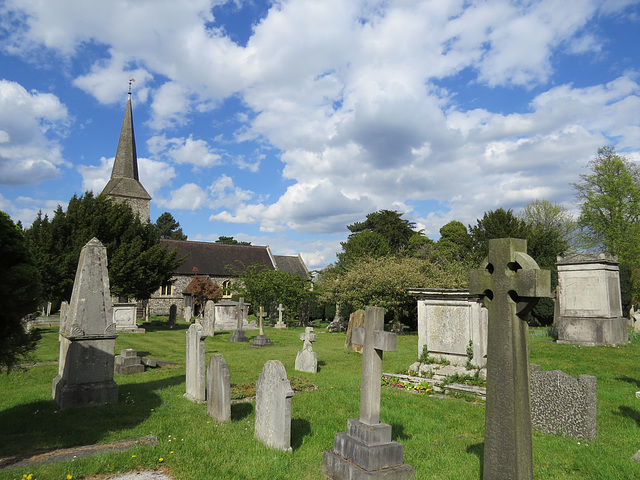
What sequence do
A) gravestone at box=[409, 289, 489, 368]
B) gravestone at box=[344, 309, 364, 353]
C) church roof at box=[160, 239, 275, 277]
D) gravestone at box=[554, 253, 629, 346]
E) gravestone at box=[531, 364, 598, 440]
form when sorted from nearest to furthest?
gravestone at box=[531, 364, 598, 440]
gravestone at box=[409, 289, 489, 368]
gravestone at box=[554, 253, 629, 346]
gravestone at box=[344, 309, 364, 353]
church roof at box=[160, 239, 275, 277]

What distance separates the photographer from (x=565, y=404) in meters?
5.75

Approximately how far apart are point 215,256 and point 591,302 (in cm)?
3842

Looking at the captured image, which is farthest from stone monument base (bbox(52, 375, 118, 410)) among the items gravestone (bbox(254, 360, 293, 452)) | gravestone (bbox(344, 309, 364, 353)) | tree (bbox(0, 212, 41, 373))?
gravestone (bbox(344, 309, 364, 353))

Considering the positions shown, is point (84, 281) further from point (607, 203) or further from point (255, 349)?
point (607, 203)

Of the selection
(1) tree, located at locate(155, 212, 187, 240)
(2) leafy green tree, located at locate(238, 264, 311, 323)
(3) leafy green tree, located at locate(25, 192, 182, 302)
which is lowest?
(2) leafy green tree, located at locate(238, 264, 311, 323)

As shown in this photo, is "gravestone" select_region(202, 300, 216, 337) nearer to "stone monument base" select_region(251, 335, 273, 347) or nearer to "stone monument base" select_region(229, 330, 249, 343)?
"stone monument base" select_region(229, 330, 249, 343)

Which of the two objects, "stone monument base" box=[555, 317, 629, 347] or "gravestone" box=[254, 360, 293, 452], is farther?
"stone monument base" box=[555, 317, 629, 347]

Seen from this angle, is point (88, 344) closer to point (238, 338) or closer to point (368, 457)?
point (368, 457)

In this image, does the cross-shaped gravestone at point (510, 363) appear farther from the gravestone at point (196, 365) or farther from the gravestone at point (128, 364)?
the gravestone at point (128, 364)

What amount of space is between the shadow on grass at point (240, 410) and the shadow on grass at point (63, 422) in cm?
134

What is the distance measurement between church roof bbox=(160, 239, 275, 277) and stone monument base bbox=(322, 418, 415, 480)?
3905cm

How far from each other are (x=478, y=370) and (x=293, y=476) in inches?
228

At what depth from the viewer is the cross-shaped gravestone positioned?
301 cm

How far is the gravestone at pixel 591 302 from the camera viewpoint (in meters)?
13.4
